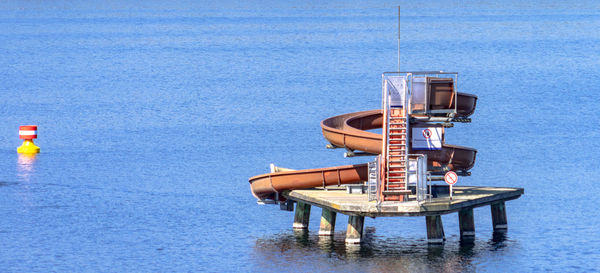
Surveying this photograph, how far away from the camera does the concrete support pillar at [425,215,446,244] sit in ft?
154

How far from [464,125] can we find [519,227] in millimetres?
42457

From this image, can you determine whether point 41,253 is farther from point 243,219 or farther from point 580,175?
point 580,175

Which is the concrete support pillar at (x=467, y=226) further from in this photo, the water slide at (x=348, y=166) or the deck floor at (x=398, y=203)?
the water slide at (x=348, y=166)

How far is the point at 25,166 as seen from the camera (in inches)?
3027

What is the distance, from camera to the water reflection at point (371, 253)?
4553 centimetres

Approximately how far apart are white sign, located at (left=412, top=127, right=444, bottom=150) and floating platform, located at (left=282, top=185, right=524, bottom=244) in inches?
84.2

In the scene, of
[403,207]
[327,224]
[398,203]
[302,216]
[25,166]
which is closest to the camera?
[403,207]

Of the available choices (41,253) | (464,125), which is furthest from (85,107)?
(41,253)

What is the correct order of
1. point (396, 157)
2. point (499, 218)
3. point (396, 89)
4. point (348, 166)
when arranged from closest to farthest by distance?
point (396, 157) < point (348, 166) < point (396, 89) < point (499, 218)

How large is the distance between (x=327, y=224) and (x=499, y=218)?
7.97 metres

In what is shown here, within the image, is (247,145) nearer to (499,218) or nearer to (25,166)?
(25,166)

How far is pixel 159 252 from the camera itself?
50.2m

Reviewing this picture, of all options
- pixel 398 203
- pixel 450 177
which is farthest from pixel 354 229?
pixel 450 177

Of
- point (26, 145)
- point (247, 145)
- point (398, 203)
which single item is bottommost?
point (398, 203)
